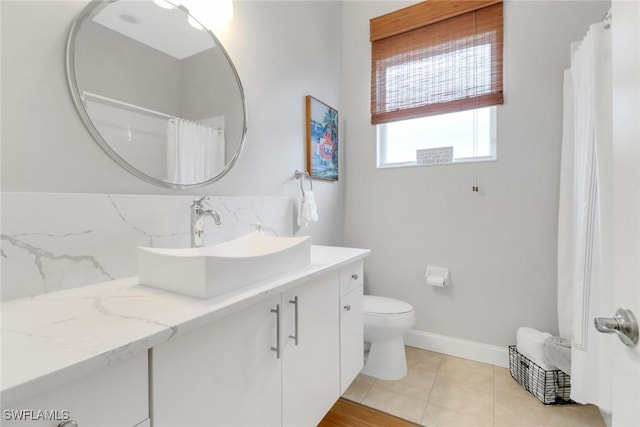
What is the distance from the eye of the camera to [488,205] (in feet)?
6.58

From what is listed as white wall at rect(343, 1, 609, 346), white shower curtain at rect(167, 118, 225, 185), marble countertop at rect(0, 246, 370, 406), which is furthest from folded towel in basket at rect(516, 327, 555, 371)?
white shower curtain at rect(167, 118, 225, 185)

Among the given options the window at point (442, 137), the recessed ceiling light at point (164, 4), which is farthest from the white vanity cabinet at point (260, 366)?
the window at point (442, 137)

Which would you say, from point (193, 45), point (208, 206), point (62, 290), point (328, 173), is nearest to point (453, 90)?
point (328, 173)

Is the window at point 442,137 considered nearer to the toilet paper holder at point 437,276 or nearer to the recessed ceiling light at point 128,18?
the toilet paper holder at point 437,276

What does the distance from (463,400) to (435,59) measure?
7.38ft

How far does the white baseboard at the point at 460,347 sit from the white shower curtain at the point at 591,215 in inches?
19.8

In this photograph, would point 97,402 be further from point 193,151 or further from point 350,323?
point 350,323

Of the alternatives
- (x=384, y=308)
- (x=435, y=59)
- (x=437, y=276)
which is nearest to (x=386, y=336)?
(x=384, y=308)

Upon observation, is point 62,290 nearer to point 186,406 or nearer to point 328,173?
point 186,406

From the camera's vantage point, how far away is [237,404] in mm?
812

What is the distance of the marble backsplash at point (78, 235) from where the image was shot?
771 mm

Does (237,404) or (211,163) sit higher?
(211,163)

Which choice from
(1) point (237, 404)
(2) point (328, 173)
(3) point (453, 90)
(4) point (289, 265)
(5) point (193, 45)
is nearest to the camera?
(1) point (237, 404)

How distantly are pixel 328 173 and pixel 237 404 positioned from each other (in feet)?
5.51
